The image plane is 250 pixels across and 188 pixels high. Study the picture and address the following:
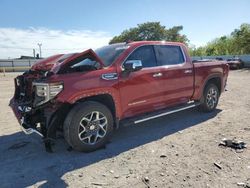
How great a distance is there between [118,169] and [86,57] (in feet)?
6.82

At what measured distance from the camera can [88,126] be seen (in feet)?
16.4

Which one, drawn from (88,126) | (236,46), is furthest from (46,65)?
(236,46)

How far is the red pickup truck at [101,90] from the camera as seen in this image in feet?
15.6

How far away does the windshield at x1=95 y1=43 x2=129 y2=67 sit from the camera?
563 centimetres

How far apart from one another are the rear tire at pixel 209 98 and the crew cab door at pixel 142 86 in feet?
6.14

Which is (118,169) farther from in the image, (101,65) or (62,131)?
(101,65)

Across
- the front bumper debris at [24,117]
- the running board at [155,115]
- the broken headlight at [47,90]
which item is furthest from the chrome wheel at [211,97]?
the front bumper debris at [24,117]

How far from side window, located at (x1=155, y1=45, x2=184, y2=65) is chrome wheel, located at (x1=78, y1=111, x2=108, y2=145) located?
6.57 ft

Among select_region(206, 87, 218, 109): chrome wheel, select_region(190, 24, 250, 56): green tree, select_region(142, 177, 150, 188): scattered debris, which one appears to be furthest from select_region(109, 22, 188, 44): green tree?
select_region(142, 177, 150, 188): scattered debris

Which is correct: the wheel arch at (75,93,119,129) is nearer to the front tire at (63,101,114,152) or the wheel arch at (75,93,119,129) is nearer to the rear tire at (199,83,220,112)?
the front tire at (63,101,114,152)

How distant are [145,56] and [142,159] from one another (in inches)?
92.8

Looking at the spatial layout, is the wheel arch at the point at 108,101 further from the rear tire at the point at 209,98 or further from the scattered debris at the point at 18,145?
the rear tire at the point at 209,98

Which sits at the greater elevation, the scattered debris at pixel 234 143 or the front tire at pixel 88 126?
the front tire at pixel 88 126

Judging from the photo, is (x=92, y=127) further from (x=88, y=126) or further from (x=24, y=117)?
(x=24, y=117)
